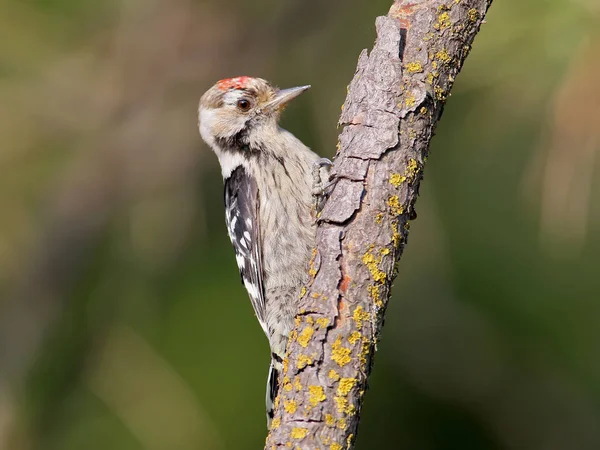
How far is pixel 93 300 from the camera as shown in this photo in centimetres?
418

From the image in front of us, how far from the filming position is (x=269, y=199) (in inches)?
147

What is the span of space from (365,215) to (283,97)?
1715 mm

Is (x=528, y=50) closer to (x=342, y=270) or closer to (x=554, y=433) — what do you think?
(x=342, y=270)

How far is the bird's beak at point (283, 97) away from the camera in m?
3.92

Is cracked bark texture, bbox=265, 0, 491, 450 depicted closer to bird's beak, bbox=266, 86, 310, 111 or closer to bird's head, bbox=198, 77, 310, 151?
bird's beak, bbox=266, 86, 310, 111

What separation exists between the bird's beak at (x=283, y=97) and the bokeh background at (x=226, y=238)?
0.24 metres

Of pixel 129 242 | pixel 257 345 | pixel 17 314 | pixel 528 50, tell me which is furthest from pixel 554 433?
pixel 17 314

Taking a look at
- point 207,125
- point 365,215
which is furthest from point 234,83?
point 365,215

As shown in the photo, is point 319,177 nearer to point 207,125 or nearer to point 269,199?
point 269,199

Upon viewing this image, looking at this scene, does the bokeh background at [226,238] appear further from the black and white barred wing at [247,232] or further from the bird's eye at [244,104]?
the bird's eye at [244,104]

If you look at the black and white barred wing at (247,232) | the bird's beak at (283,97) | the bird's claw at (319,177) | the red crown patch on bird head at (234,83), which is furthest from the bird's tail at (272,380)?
the red crown patch on bird head at (234,83)

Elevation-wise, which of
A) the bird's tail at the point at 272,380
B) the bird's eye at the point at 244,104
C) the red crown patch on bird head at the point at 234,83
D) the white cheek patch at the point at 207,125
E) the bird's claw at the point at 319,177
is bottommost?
the bird's tail at the point at 272,380

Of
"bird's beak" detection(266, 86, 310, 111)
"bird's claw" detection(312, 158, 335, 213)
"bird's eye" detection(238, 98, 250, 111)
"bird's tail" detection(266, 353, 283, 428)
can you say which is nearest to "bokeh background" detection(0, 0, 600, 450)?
"bird's tail" detection(266, 353, 283, 428)

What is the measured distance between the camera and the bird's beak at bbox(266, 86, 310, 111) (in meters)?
3.92
